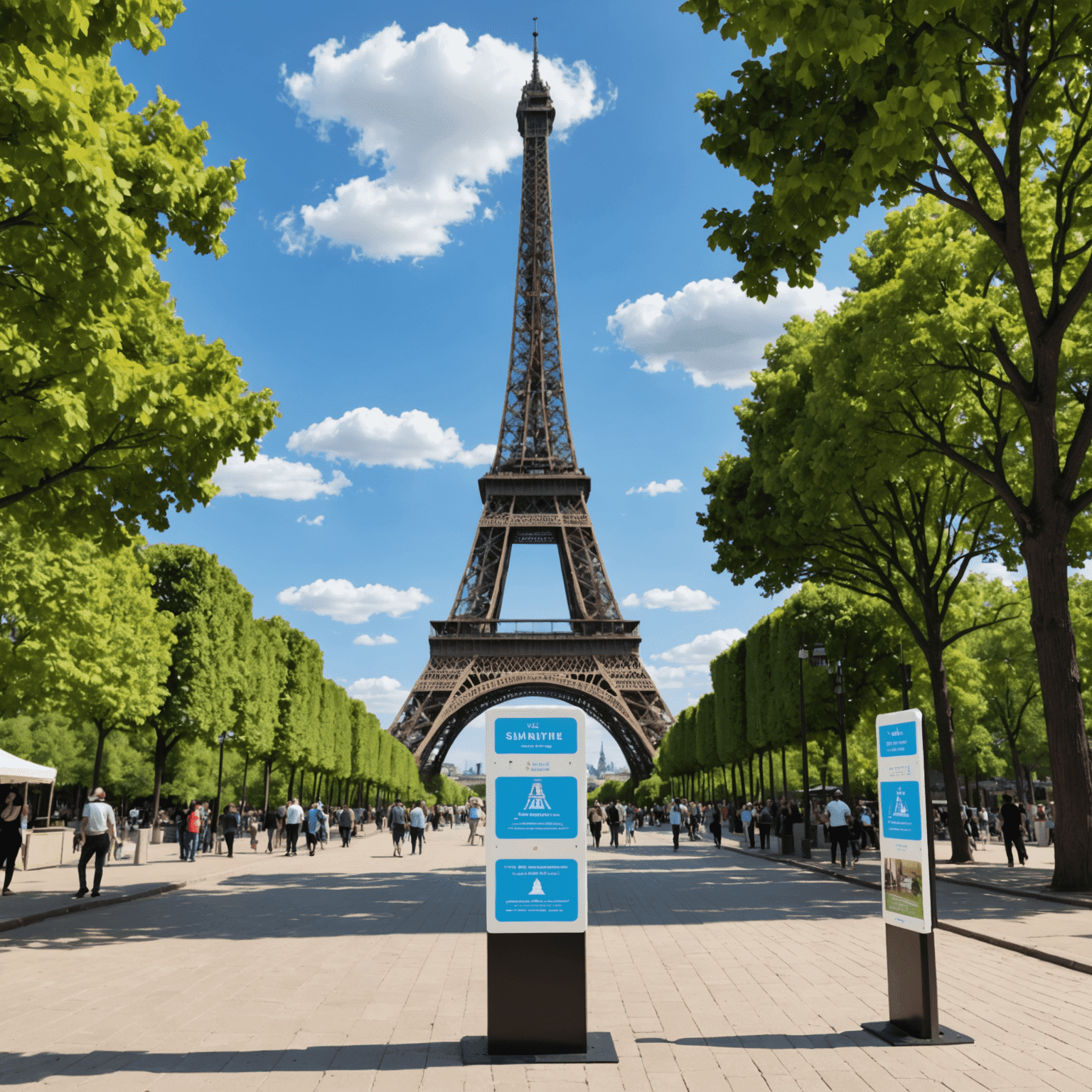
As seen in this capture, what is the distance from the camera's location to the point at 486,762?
7.11 m

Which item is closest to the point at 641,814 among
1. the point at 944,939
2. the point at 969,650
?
the point at 969,650

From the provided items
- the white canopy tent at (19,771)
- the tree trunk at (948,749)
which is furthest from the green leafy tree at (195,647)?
the tree trunk at (948,749)

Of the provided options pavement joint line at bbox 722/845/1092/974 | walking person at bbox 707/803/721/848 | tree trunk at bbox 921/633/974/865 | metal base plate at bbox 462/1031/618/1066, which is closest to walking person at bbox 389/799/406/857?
walking person at bbox 707/803/721/848

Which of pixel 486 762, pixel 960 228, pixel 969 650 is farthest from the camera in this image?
pixel 969 650

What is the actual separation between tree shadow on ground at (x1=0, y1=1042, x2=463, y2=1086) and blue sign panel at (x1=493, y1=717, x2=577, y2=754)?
1.99m

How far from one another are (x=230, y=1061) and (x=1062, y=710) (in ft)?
44.3

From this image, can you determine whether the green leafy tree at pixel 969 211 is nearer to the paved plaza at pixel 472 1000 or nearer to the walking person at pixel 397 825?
the paved plaza at pixel 472 1000

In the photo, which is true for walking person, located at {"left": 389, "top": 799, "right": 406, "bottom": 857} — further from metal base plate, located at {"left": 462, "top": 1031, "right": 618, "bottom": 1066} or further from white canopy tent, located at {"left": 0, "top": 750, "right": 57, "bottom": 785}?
metal base plate, located at {"left": 462, "top": 1031, "right": 618, "bottom": 1066}

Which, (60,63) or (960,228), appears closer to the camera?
(60,63)

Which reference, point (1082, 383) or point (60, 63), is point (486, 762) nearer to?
point (60, 63)

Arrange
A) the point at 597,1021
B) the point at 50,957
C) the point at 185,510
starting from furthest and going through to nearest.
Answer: the point at 185,510 < the point at 50,957 < the point at 597,1021

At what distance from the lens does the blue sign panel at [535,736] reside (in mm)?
6953

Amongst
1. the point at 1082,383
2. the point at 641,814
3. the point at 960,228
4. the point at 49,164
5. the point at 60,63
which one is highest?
the point at 960,228

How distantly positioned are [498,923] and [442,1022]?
64.6 inches
